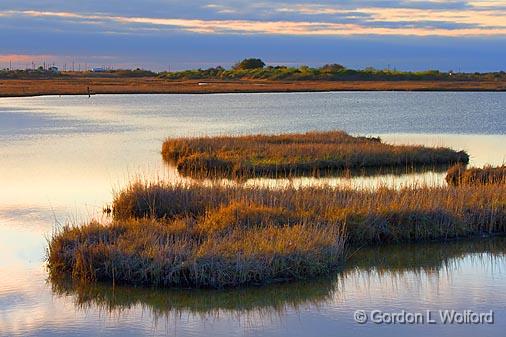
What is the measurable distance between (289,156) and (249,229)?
13.0m

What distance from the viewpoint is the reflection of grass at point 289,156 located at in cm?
2541

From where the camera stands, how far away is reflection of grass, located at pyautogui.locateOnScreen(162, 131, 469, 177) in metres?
25.4

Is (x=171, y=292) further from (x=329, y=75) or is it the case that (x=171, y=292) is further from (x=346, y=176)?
(x=329, y=75)

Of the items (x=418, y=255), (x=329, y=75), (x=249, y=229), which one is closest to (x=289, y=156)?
(x=418, y=255)

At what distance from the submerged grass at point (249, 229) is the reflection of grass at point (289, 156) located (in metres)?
7.28

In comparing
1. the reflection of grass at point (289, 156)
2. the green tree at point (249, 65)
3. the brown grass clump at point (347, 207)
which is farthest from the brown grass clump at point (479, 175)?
the green tree at point (249, 65)

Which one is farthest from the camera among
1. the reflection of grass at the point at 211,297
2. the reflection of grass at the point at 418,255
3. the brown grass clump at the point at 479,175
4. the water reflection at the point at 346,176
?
the water reflection at the point at 346,176

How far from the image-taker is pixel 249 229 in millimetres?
13773

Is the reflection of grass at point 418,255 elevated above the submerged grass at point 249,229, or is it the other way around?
the submerged grass at point 249,229

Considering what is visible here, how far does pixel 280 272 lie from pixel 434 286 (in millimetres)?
2482

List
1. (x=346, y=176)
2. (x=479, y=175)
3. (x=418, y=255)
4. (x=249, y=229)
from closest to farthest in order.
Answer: (x=249, y=229) < (x=418, y=255) < (x=479, y=175) < (x=346, y=176)
